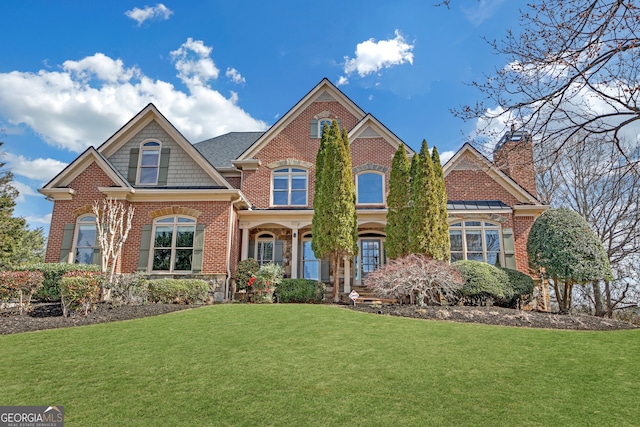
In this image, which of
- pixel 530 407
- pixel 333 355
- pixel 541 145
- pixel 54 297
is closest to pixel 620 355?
pixel 530 407

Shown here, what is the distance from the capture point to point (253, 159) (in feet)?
59.1

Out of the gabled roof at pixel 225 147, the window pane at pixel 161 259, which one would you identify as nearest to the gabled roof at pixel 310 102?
the gabled roof at pixel 225 147

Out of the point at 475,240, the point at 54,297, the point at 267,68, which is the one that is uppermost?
the point at 267,68

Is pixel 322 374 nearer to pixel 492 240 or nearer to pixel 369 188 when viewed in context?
pixel 492 240

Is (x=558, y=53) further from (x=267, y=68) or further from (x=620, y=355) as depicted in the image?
(x=267, y=68)

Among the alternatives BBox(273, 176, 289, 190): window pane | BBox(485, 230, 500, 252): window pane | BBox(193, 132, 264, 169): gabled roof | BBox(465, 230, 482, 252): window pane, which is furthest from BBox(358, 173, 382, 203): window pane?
BBox(193, 132, 264, 169): gabled roof

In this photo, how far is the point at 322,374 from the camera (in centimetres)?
546

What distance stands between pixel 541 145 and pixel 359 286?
458 inches

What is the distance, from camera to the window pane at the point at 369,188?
→ 17562 mm

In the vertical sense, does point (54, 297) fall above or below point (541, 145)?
below

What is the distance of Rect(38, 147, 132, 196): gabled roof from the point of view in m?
14.7

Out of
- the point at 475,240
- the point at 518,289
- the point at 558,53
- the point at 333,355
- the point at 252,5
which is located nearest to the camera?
the point at 558,53

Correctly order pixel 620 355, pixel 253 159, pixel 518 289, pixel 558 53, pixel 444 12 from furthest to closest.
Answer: pixel 253 159
pixel 518 289
pixel 620 355
pixel 444 12
pixel 558 53

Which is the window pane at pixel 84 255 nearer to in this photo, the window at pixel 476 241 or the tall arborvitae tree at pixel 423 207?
the tall arborvitae tree at pixel 423 207
